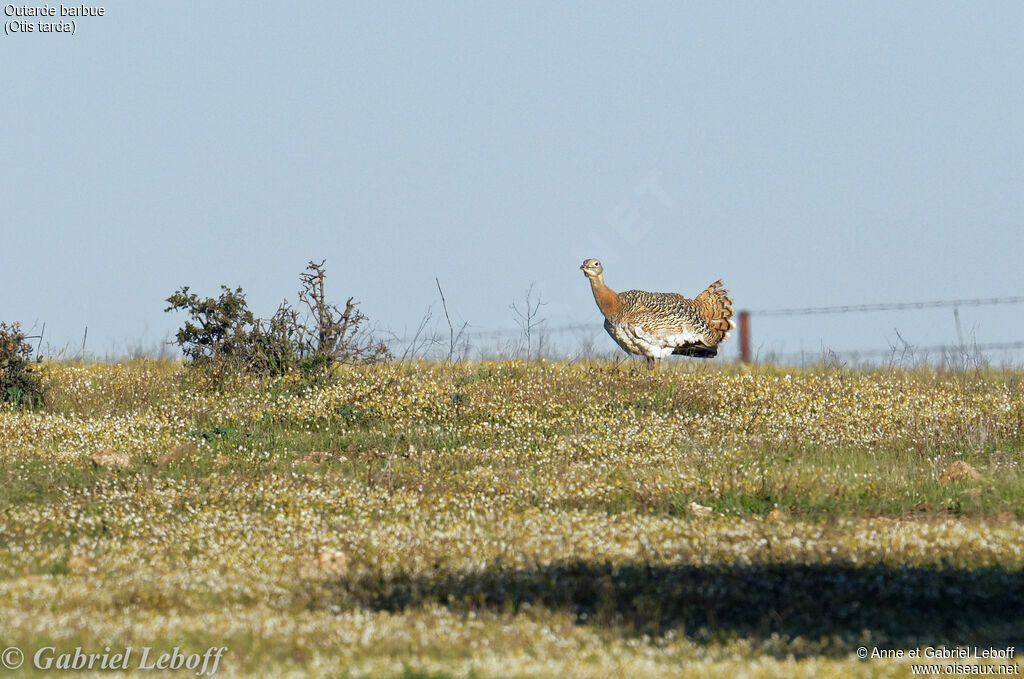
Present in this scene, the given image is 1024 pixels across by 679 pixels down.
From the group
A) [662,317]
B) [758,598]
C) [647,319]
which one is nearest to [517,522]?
[758,598]

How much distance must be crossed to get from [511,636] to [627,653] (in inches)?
32.1

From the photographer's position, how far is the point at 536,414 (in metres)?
16.3

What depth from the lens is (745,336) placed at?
24.1 meters

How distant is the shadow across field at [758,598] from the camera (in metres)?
7.71

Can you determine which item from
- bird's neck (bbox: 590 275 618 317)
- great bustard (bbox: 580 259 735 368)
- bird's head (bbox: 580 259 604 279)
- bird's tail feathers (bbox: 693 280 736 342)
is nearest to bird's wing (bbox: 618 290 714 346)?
great bustard (bbox: 580 259 735 368)

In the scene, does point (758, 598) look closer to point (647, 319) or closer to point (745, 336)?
point (647, 319)

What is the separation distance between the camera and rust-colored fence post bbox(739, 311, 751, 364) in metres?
24.0

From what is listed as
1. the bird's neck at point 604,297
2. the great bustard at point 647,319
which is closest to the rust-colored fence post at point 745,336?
the great bustard at point 647,319

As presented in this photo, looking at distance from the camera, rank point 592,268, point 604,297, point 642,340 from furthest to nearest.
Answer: point 592,268, point 604,297, point 642,340

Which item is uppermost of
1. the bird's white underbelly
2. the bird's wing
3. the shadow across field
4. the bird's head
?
the bird's head

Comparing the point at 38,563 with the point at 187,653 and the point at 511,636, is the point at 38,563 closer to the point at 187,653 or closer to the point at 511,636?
the point at 187,653

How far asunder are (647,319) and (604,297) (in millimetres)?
981

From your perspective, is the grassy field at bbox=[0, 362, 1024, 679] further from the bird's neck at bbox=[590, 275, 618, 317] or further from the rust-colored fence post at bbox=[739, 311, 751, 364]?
the rust-colored fence post at bbox=[739, 311, 751, 364]

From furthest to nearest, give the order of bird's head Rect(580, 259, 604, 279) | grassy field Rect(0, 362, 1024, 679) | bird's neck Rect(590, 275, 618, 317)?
bird's head Rect(580, 259, 604, 279) < bird's neck Rect(590, 275, 618, 317) < grassy field Rect(0, 362, 1024, 679)
